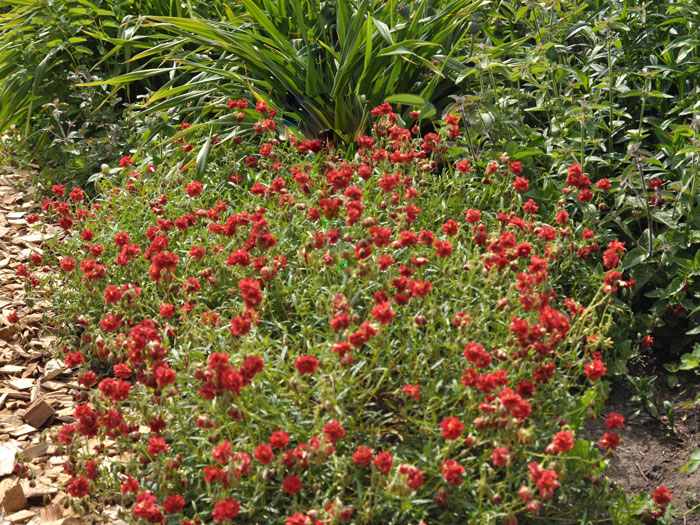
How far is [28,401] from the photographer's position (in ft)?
10.5

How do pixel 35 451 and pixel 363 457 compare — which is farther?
pixel 35 451

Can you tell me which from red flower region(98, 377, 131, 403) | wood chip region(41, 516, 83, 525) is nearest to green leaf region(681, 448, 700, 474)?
red flower region(98, 377, 131, 403)

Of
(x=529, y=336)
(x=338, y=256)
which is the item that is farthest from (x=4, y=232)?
(x=529, y=336)

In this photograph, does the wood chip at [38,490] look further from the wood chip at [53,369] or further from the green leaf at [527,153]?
the green leaf at [527,153]

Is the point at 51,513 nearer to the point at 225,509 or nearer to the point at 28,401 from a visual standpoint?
the point at 28,401

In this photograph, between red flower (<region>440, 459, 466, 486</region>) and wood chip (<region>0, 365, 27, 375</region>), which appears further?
wood chip (<region>0, 365, 27, 375</region>)

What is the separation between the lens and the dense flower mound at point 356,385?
6.55 ft

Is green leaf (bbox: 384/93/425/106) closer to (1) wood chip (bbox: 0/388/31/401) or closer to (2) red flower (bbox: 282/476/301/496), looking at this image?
(1) wood chip (bbox: 0/388/31/401)

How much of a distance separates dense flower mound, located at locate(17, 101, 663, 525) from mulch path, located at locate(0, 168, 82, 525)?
222mm

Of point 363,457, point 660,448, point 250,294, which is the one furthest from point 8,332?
point 660,448

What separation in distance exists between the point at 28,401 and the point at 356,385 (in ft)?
5.61

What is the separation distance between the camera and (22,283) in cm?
405

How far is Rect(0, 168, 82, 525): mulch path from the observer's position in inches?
102

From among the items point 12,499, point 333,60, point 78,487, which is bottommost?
point 12,499
